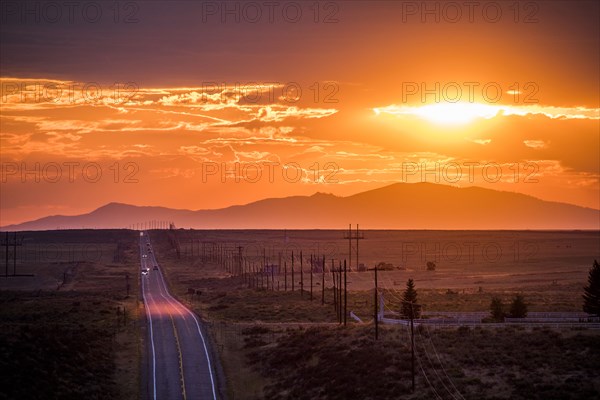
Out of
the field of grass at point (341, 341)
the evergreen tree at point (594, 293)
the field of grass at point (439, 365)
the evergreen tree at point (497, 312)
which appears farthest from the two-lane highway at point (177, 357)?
the evergreen tree at point (594, 293)

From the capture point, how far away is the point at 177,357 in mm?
69562

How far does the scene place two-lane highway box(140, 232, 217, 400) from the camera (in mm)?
59031

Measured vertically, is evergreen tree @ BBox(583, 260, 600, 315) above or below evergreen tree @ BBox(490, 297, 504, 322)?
above

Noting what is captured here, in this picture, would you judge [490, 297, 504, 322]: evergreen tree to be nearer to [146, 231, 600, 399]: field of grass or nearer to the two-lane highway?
[146, 231, 600, 399]: field of grass

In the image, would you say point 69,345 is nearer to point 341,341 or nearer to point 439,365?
point 341,341

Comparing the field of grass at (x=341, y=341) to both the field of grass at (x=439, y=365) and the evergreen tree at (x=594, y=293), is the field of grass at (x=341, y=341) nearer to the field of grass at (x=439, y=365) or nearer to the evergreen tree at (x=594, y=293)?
the field of grass at (x=439, y=365)

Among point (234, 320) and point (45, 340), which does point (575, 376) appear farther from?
point (234, 320)

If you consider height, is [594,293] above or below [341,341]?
above

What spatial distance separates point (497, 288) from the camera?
443 ft

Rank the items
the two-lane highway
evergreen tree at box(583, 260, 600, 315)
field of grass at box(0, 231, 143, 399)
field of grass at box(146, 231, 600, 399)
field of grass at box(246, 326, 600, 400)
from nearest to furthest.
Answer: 1. field of grass at box(246, 326, 600, 400)
2. field of grass at box(146, 231, 600, 399)
3. field of grass at box(0, 231, 143, 399)
4. the two-lane highway
5. evergreen tree at box(583, 260, 600, 315)

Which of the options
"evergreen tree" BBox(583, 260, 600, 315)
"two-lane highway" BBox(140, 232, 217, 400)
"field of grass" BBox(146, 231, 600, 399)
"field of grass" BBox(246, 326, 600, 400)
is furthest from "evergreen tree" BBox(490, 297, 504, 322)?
"two-lane highway" BBox(140, 232, 217, 400)

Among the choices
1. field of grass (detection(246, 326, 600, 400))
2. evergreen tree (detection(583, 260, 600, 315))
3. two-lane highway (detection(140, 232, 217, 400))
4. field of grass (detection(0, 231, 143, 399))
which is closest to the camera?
field of grass (detection(246, 326, 600, 400))

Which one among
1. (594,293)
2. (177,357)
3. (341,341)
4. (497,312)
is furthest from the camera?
(497,312)

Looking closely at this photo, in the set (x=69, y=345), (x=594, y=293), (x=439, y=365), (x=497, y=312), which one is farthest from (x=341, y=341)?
(x=594, y=293)
